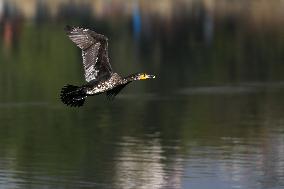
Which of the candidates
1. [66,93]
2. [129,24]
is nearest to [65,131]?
[66,93]

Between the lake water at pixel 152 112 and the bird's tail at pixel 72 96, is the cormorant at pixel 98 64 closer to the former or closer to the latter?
the bird's tail at pixel 72 96

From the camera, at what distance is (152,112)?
34.2 meters

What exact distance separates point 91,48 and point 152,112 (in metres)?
14.7

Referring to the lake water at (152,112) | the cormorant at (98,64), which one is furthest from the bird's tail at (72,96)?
the lake water at (152,112)

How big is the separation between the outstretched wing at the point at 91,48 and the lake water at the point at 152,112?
3.70 m

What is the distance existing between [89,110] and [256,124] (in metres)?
5.28

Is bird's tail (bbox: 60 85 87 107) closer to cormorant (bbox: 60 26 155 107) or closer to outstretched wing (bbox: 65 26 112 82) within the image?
cormorant (bbox: 60 26 155 107)

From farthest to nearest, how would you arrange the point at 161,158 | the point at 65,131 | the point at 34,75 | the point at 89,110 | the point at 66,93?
the point at 34,75 < the point at 89,110 < the point at 65,131 < the point at 161,158 < the point at 66,93

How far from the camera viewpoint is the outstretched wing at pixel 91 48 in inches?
768

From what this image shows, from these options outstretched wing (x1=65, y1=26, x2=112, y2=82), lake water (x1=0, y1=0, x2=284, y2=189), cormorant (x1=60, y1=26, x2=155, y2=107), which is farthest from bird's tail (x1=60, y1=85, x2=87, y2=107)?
lake water (x1=0, y1=0, x2=284, y2=189)

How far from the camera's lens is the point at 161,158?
2617cm

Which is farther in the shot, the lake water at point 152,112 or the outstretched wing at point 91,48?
the lake water at point 152,112

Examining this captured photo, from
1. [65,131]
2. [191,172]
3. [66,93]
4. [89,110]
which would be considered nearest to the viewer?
[66,93]

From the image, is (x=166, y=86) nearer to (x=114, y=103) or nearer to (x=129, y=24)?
(x=114, y=103)
